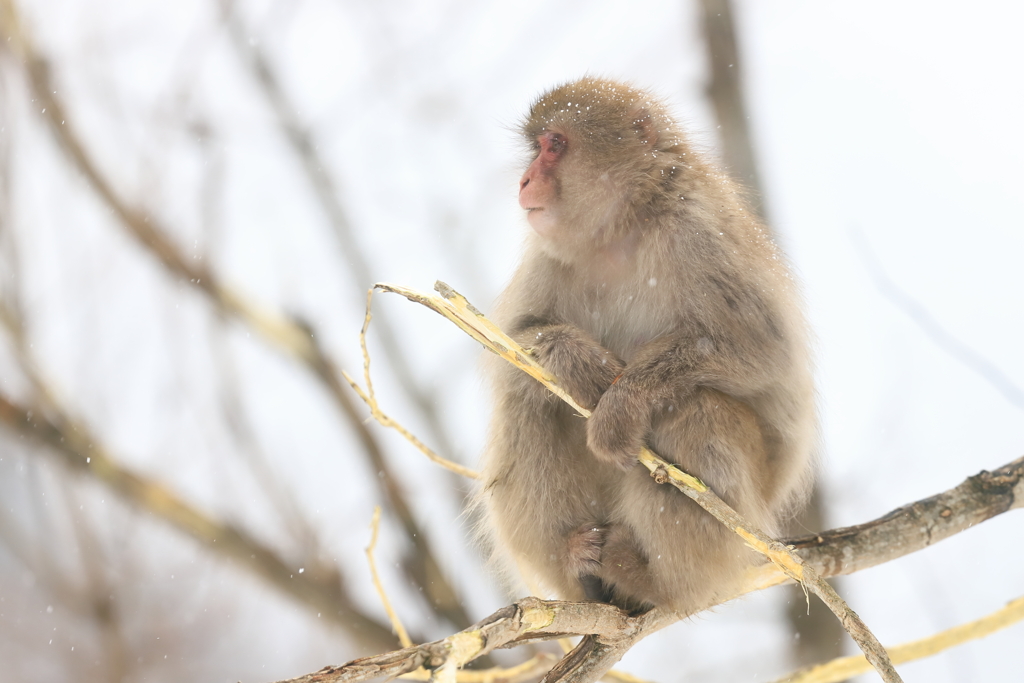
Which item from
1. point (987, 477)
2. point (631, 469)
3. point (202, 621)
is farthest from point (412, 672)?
point (202, 621)

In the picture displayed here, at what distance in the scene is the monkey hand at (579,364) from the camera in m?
2.28

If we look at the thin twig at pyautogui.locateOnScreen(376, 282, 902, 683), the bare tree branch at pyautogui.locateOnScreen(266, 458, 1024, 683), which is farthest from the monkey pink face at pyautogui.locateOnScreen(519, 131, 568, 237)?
the bare tree branch at pyautogui.locateOnScreen(266, 458, 1024, 683)

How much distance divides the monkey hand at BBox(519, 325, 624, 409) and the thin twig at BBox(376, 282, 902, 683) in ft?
0.20

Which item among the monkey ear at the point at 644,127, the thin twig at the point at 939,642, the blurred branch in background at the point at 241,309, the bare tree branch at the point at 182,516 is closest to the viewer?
the monkey ear at the point at 644,127

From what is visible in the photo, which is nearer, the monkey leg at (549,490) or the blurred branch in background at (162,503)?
the monkey leg at (549,490)

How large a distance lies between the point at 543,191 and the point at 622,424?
2.63 ft

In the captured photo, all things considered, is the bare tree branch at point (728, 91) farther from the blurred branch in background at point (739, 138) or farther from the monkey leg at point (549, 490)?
the monkey leg at point (549, 490)

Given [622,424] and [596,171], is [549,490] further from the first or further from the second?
[596,171]

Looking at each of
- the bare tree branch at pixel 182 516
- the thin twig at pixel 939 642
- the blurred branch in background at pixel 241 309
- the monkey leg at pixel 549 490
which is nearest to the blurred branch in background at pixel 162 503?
the bare tree branch at pixel 182 516

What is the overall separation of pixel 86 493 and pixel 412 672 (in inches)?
149

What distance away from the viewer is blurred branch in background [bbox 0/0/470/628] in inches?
191

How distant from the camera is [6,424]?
14.8 feet

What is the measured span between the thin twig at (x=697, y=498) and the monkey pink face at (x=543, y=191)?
50 centimetres

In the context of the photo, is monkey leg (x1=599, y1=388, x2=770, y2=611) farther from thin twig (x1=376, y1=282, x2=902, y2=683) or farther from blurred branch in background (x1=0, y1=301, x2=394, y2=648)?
blurred branch in background (x1=0, y1=301, x2=394, y2=648)
